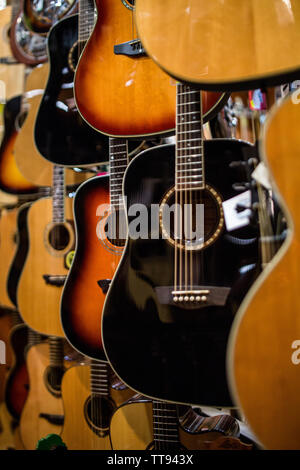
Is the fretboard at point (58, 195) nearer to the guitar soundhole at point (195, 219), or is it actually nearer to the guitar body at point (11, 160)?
the guitar body at point (11, 160)

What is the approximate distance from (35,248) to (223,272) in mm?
592

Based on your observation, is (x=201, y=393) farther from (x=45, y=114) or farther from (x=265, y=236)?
(x=45, y=114)

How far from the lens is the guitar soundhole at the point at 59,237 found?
39.5 inches

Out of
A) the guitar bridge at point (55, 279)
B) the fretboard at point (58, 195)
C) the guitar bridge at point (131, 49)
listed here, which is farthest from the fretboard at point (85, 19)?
the guitar bridge at point (55, 279)

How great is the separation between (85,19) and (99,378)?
0.97m

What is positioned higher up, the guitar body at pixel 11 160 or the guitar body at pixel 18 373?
the guitar body at pixel 11 160

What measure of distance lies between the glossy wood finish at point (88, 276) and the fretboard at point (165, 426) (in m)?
0.18

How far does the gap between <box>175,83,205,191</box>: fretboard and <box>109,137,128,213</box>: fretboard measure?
177mm

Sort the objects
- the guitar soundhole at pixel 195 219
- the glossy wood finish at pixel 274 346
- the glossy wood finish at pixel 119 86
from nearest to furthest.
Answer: the glossy wood finish at pixel 274 346 < the guitar soundhole at pixel 195 219 < the glossy wood finish at pixel 119 86

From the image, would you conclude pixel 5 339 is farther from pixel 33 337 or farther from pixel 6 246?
pixel 6 246

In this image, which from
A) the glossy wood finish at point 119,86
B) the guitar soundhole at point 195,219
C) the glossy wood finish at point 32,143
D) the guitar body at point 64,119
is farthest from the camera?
the glossy wood finish at point 32,143

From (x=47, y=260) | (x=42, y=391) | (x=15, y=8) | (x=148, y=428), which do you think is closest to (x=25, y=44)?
(x=15, y=8)

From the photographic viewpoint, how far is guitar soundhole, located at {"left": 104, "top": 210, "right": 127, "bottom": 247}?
0.87 m

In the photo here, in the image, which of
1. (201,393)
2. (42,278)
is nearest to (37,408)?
(42,278)
